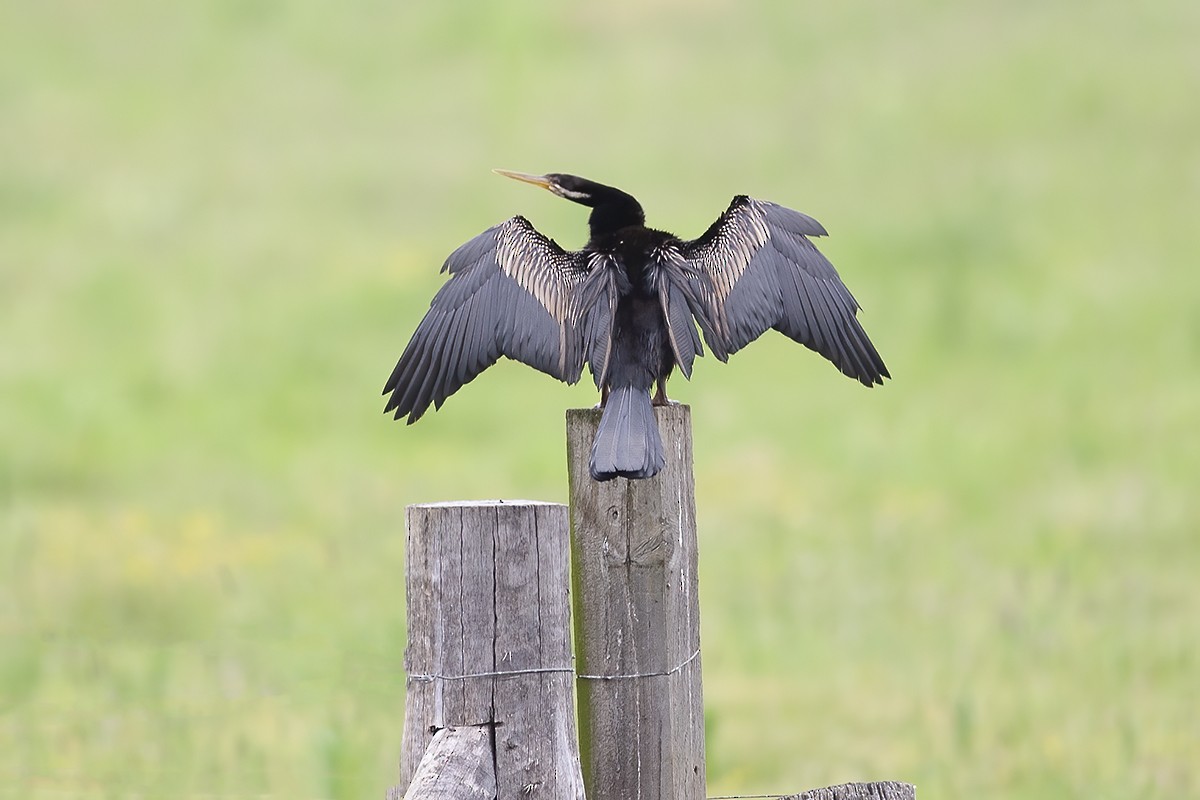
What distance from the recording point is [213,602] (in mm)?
9375

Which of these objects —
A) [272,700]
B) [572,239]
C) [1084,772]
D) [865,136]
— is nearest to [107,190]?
[572,239]

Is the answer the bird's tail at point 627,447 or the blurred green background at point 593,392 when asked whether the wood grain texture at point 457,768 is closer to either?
the bird's tail at point 627,447

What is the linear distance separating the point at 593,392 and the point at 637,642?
929 cm

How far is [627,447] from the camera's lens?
3.38 m

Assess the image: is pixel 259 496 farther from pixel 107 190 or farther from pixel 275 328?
pixel 107 190

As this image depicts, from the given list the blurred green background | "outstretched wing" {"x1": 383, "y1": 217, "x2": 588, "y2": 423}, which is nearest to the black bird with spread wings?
"outstretched wing" {"x1": 383, "y1": 217, "x2": 588, "y2": 423}

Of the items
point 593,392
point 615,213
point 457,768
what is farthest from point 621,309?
point 593,392

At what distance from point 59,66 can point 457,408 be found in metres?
9.52

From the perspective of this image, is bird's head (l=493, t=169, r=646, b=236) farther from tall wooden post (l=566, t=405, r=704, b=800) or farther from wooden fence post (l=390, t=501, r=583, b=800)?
wooden fence post (l=390, t=501, r=583, b=800)

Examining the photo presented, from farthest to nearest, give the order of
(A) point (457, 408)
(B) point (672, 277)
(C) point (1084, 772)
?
(A) point (457, 408) < (C) point (1084, 772) < (B) point (672, 277)

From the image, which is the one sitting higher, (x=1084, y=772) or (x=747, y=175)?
(x=747, y=175)

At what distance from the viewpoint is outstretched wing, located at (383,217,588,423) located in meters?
4.13

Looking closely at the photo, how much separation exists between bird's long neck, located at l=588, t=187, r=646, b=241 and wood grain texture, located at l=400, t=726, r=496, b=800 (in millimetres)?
2254

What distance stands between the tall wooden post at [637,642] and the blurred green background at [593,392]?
2.30m
